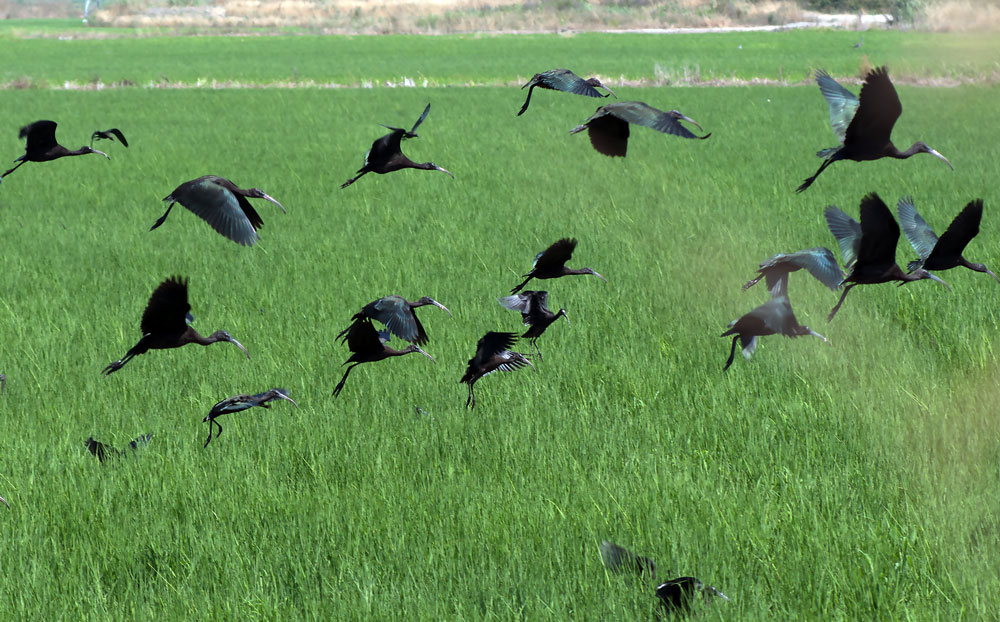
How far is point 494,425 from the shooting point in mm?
3785

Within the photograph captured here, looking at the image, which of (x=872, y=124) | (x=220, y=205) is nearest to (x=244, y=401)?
(x=220, y=205)

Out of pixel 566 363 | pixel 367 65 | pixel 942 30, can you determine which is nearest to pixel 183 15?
pixel 367 65

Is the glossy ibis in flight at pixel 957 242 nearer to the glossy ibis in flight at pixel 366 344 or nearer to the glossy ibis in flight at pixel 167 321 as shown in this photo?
the glossy ibis in flight at pixel 366 344

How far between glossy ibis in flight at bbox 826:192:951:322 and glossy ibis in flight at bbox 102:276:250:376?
67.2 inches

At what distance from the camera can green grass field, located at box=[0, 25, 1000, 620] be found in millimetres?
2590

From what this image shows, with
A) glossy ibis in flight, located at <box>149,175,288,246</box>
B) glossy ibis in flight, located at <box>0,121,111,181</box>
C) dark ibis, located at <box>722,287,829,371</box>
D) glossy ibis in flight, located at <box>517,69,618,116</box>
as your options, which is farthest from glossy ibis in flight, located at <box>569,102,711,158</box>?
glossy ibis in flight, located at <box>0,121,111,181</box>

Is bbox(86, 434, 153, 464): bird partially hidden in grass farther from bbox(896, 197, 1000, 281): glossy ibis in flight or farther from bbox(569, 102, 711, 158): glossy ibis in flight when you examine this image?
bbox(896, 197, 1000, 281): glossy ibis in flight

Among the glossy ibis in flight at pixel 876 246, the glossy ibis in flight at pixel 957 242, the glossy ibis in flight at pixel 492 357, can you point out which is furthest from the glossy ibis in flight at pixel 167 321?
the glossy ibis in flight at pixel 957 242

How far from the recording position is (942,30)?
36312 mm

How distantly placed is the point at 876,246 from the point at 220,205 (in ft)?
6.10

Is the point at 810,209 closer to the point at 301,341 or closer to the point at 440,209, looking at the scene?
the point at 440,209

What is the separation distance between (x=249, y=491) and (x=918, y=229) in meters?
2.60

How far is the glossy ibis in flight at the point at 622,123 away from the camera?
2867mm

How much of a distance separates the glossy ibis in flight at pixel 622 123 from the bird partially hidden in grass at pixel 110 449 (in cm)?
186
